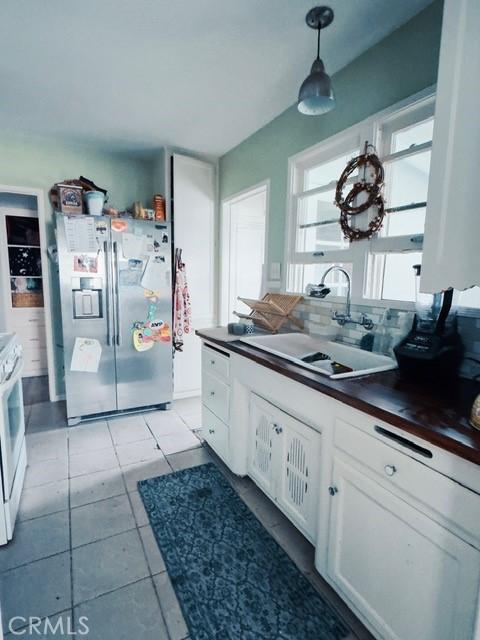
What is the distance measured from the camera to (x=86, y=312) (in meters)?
2.79

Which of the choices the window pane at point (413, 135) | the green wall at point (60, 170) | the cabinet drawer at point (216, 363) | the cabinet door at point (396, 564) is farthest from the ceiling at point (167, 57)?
the cabinet door at point (396, 564)

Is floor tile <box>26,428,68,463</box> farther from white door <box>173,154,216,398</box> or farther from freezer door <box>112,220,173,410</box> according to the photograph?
white door <box>173,154,216,398</box>

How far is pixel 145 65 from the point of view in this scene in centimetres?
193

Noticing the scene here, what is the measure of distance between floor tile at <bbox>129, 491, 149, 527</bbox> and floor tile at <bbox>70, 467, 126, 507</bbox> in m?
0.10

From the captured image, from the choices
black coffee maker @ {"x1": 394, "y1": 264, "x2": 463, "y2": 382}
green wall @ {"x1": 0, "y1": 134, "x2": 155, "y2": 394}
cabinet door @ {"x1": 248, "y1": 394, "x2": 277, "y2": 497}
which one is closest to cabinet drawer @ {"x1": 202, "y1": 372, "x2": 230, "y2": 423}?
cabinet door @ {"x1": 248, "y1": 394, "x2": 277, "y2": 497}

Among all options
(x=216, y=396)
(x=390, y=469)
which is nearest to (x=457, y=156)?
(x=390, y=469)

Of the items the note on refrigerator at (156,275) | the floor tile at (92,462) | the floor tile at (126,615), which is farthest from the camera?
the note on refrigerator at (156,275)

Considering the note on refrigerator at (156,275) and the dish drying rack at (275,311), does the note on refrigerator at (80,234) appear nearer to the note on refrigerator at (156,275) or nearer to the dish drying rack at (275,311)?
the note on refrigerator at (156,275)

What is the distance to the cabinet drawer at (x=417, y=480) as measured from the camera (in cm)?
82

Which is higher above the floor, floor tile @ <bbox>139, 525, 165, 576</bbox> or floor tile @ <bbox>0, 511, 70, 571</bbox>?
floor tile @ <bbox>139, 525, 165, 576</bbox>

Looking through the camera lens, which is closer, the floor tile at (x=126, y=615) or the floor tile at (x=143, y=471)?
the floor tile at (x=126, y=615)

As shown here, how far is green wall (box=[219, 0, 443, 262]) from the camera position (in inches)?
60.0

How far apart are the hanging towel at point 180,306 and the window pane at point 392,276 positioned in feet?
6.28

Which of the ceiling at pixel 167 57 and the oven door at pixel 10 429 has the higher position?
the ceiling at pixel 167 57
